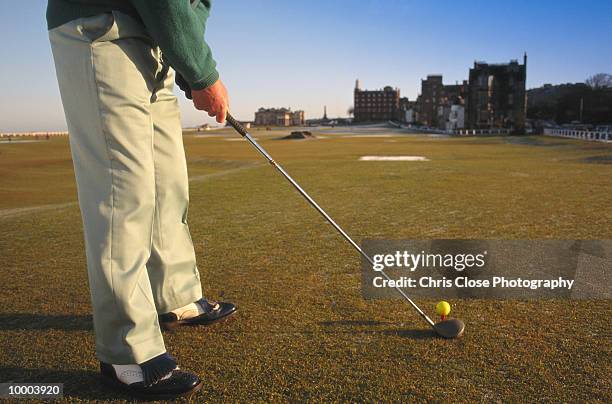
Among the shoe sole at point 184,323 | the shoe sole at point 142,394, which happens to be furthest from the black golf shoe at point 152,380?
the shoe sole at point 184,323

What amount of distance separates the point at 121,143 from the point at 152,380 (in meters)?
1.19

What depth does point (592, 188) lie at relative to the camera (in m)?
10.2

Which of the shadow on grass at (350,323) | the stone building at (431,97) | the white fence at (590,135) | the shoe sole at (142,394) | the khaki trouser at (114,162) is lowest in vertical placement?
the white fence at (590,135)

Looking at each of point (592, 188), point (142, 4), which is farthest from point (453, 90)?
point (142, 4)

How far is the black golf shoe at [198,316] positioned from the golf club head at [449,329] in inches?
54.2

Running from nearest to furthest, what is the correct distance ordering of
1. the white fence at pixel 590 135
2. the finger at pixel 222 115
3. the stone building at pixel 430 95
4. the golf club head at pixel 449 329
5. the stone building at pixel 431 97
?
the finger at pixel 222 115, the golf club head at pixel 449 329, the white fence at pixel 590 135, the stone building at pixel 431 97, the stone building at pixel 430 95

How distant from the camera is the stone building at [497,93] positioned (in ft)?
328

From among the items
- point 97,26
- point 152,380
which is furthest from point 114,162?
point 152,380

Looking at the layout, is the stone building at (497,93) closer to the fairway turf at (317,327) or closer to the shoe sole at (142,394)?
the fairway turf at (317,327)

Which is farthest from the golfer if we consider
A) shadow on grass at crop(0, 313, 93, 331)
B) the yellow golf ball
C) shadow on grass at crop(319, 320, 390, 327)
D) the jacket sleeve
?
the yellow golf ball

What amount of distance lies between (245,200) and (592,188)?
7.00 metres

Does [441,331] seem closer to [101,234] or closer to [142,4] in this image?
[101,234]

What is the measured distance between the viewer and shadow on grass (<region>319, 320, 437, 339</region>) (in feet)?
10.2

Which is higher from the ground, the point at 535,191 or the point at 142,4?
the point at 142,4
